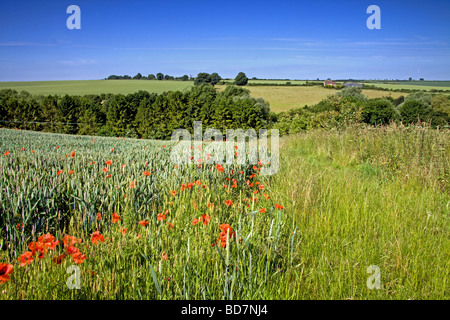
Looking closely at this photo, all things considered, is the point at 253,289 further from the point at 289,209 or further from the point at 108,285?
the point at 289,209

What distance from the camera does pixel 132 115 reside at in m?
37.5

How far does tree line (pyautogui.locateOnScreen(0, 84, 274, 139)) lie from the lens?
34625mm

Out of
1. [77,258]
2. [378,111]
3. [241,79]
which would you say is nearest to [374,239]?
[77,258]

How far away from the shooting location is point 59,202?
9.30 ft

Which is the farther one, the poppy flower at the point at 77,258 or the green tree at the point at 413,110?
the green tree at the point at 413,110

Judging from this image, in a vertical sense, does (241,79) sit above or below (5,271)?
above

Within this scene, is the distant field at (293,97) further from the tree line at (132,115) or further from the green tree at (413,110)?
the tree line at (132,115)

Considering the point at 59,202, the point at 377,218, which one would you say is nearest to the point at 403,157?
the point at 377,218

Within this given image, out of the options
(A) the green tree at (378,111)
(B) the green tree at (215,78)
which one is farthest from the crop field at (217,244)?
(B) the green tree at (215,78)

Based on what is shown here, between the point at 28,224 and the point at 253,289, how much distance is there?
218 centimetres

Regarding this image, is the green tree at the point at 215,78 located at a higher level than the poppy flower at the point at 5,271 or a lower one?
higher

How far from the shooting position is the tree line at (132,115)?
34.6m

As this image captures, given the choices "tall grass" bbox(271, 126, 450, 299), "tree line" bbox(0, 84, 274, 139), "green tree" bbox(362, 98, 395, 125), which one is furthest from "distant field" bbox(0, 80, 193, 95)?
"tall grass" bbox(271, 126, 450, 299)

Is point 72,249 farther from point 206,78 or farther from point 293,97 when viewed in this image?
point 206,78
